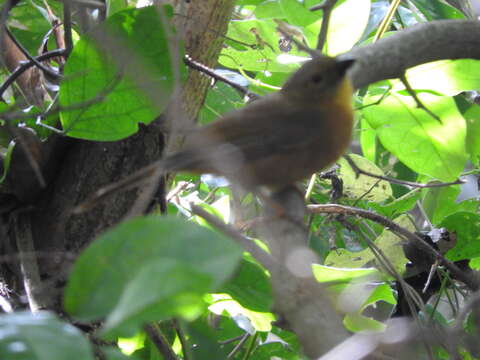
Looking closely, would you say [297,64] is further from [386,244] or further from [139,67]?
[139,67]

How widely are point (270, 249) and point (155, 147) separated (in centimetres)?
69

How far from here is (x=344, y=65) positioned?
206cm

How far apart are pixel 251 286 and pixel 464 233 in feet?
3.81

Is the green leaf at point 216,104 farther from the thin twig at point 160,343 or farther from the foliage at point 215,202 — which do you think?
the thin twig at point 160,343

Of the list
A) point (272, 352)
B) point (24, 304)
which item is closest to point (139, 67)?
point (24, 304)

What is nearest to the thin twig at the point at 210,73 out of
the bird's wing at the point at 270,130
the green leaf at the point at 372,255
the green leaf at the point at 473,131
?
the bird's wing at the point at 270,130

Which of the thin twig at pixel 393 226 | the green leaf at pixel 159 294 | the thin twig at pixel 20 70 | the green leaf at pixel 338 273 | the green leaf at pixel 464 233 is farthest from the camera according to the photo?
the green leaf at pixel 464 233

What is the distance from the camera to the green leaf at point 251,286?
1.81 meters

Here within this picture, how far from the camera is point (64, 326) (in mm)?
830

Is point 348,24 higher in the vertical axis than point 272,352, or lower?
higher

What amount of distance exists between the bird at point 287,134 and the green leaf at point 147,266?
1007 millimetres

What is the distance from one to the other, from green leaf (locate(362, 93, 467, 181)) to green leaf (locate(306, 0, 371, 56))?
274 mm

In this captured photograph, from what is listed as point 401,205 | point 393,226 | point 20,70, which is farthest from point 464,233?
point 20,70

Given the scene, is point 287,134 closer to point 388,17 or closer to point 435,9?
point 388,17
